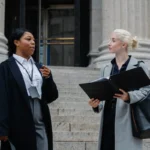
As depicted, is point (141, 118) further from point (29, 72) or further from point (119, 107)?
point (29, 72)

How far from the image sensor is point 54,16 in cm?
1833

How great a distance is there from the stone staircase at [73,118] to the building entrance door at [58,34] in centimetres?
733

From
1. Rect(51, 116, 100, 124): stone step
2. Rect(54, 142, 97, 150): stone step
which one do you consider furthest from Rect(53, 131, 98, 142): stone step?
Rect(51, 116, 100, 124): stone step

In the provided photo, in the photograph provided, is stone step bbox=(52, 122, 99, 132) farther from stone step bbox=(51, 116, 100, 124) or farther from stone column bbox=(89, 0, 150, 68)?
stone column bbox=(89, 0, 150, 68)

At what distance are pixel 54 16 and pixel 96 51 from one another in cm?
561

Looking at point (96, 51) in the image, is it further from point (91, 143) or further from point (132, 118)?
point (132, 118)

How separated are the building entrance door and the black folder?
1339cm

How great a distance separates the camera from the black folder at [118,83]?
14.3 ft

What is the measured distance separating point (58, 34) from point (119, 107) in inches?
552

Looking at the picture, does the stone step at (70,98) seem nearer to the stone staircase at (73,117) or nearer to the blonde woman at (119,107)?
the stone staircase at (73,117)

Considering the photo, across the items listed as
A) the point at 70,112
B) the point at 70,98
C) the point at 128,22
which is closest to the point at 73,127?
the point at 70,112

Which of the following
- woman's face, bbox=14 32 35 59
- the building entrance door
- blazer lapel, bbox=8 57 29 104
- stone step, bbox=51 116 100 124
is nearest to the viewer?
blazer lapel, bbox=8 57 29 104

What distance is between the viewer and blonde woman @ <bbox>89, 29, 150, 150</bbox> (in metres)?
4.46

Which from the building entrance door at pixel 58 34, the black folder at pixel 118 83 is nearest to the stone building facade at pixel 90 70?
the black folder at pixel 118 83
